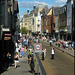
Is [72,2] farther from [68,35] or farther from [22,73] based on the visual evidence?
[22,73]

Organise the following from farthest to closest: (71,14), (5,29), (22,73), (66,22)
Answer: (66,22) < (71,14) < (5,29) < (22,73)

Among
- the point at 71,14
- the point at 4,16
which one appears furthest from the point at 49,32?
the point at 4,16

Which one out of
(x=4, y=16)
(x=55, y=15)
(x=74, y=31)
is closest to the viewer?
(x=4, y=16)

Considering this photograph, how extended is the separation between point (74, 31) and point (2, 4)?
114 feet

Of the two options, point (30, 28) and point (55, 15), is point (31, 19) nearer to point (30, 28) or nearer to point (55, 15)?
point (30, 28)

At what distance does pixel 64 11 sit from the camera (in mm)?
61969

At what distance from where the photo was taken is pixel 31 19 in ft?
445

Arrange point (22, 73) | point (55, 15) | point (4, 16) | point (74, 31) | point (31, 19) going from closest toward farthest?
point (22, 73)
point (4, 16)
point (74, 31)
point (55, 15)
point (31, 19)

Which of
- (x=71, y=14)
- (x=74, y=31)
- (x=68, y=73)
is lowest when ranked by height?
(x=68, y=73)

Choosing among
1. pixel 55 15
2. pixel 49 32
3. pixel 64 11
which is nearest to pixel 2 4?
pixel 64 11

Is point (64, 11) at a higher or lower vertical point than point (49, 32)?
higher

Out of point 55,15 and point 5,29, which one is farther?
point 55,15

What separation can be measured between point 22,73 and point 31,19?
123m

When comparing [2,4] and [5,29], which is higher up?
[2,4]
